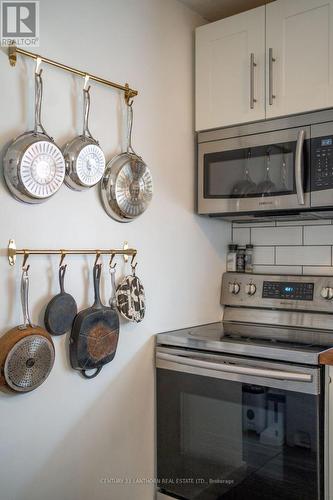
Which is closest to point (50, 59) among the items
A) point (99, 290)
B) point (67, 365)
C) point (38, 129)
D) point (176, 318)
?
point (38, 129)

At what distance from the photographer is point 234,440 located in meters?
1.72

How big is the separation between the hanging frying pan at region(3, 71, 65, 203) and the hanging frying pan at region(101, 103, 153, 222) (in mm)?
230

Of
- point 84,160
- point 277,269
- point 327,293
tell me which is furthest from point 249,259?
point 84,160

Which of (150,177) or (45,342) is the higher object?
(150,177)

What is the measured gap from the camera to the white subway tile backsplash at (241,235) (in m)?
2.34

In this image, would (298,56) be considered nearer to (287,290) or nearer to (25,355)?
(287,290)

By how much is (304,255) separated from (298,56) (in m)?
0.86

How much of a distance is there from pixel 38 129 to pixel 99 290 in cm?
58

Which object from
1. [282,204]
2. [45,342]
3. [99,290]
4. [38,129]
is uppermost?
[38,129]

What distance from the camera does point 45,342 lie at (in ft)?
4.64

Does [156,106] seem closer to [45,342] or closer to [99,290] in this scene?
[99,290]
